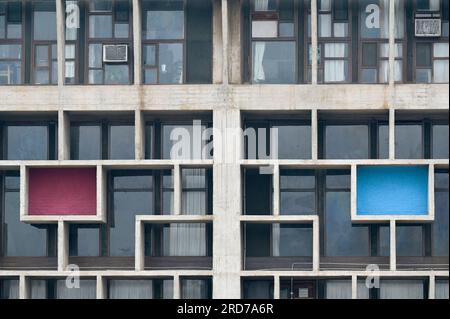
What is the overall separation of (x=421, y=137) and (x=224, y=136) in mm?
6717

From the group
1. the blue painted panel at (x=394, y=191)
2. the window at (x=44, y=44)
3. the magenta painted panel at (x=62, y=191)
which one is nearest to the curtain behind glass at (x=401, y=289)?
the blue painted panel at (x=394, y=191)

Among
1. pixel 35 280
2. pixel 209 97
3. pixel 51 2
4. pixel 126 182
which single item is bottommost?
pixel 35 280

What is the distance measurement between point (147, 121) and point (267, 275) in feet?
22.0

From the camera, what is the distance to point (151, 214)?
44.9m

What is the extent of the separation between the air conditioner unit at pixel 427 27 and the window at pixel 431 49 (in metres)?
0.15

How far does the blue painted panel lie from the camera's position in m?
43.9

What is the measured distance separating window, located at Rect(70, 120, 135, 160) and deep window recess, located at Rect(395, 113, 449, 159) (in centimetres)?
903

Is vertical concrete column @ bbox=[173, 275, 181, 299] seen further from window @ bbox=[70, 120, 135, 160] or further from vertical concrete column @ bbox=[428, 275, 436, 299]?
vertical concrete column @ bbox=[428, 275, 436, 299]

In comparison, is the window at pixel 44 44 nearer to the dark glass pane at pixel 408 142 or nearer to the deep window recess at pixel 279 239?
the deep window recess at pixel 279 239

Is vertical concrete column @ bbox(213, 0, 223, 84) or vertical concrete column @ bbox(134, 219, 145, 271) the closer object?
vertical concrete column @ bbox(134, 219, 145, 271)

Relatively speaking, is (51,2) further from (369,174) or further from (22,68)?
(369,174)

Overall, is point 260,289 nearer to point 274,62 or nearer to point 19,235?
point 274,62

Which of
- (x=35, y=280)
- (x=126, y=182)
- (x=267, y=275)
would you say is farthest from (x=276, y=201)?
(x=35, y=280)

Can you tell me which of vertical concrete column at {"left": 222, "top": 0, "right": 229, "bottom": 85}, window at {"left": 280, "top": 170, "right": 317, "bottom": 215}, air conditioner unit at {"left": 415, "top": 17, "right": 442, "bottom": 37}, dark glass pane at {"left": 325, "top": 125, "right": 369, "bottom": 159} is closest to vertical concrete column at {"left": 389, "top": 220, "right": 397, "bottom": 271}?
window at {"left": 280, "top": 170, "right": 317, "bottom": 215}
